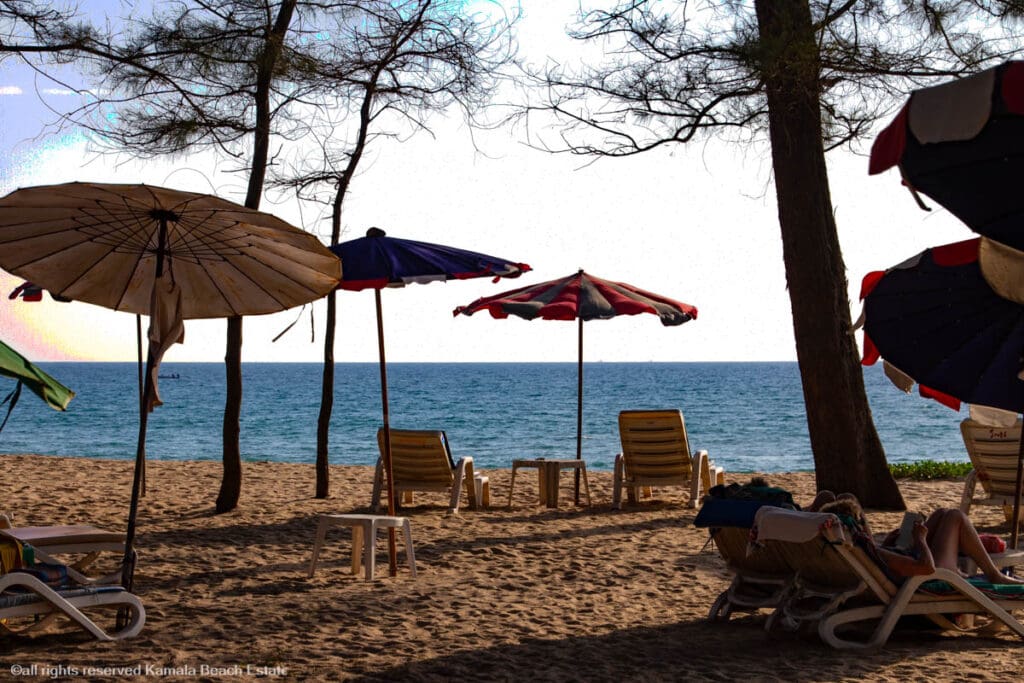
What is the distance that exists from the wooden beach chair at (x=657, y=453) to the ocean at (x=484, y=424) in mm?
14396

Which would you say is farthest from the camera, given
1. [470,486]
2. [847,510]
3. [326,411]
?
[326,411]

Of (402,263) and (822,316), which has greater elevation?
(402,263)

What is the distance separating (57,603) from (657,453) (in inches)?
221

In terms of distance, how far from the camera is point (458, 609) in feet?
17.8

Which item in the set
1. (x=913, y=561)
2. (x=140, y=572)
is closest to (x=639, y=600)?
(x=913, y=561)

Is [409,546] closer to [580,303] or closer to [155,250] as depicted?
[155,250]

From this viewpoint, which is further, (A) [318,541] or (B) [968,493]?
(B) [968,493]

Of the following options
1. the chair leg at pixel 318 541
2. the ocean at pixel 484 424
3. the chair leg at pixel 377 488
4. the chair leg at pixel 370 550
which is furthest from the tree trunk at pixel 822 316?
the ocean at pixel 484 424

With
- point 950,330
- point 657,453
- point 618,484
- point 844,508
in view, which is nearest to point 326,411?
point 618,484

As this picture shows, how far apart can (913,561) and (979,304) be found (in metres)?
1.62

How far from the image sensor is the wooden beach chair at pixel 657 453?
9.11m

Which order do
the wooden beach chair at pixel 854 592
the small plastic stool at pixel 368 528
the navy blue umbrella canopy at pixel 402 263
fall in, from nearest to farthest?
the wooden beach chair at pixel 854 592
the small plastic stool at pixel 368 528
the navy blue umbrella canopy at pixel 402 263

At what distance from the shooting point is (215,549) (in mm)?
6977

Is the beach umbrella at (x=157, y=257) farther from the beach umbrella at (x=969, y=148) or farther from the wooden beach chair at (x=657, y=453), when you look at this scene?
the wooden beach chair at (x=657, y=453)
